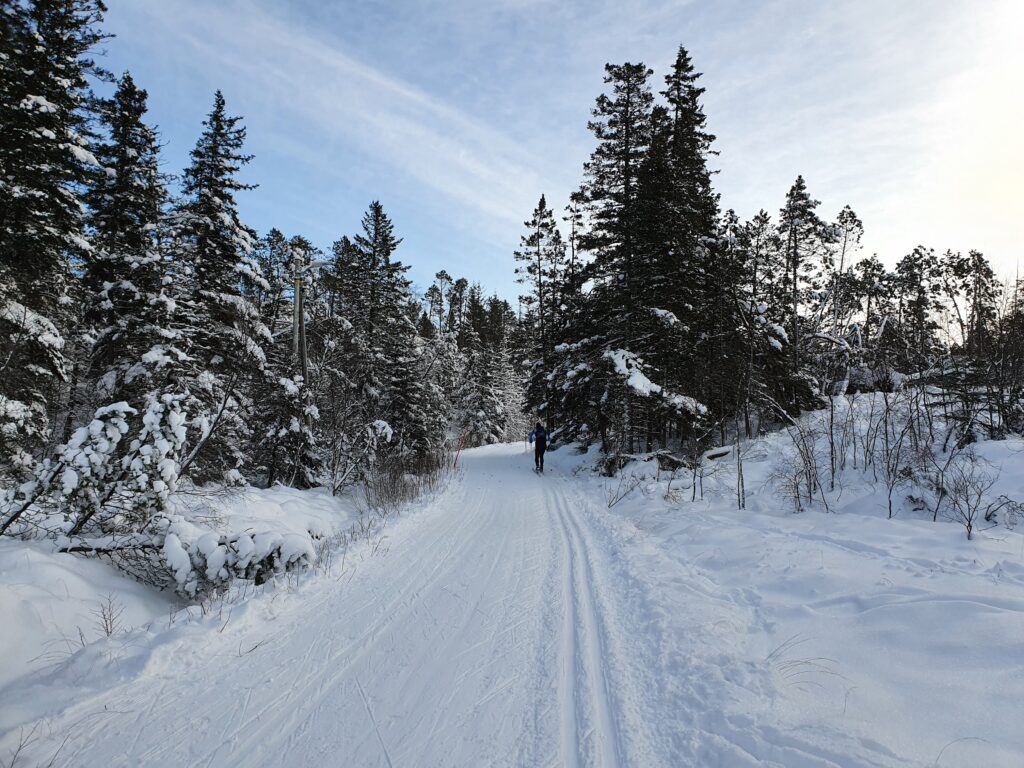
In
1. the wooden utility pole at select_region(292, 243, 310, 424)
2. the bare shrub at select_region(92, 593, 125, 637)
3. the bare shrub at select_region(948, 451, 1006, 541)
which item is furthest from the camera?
the wooden utility pole at select_region(292, 243, 310, 424)

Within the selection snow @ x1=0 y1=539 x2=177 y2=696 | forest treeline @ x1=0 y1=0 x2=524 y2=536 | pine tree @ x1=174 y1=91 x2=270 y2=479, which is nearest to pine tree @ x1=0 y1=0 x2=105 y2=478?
forest treeline @ x1=0 y1=0 x2=524 y2=536

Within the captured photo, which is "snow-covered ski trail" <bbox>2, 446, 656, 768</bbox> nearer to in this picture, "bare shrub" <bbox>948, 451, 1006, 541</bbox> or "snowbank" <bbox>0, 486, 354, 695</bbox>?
"snowbank" <bbox>0, 486, 354, 695</bbox>

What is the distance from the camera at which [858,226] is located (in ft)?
87.0

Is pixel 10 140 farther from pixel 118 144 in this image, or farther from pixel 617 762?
pixel 617 762

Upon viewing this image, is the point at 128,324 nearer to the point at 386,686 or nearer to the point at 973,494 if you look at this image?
the point at 386,686

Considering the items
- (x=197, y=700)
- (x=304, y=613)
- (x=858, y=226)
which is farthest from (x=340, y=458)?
(x=858, y=226)

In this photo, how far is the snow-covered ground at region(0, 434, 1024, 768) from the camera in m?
2.73

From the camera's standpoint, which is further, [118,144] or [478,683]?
[118,144]

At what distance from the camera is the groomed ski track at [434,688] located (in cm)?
274

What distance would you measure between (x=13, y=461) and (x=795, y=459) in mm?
18124

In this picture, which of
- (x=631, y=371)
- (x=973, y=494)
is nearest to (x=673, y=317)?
(x=631, y=371)

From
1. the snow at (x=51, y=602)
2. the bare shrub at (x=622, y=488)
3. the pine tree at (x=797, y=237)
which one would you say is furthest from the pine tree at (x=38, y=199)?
the pine tree at (x=797, y=237)

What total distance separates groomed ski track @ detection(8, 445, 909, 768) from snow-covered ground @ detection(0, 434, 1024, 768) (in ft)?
0.06

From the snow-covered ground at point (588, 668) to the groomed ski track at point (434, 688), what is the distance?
2 centimetres
